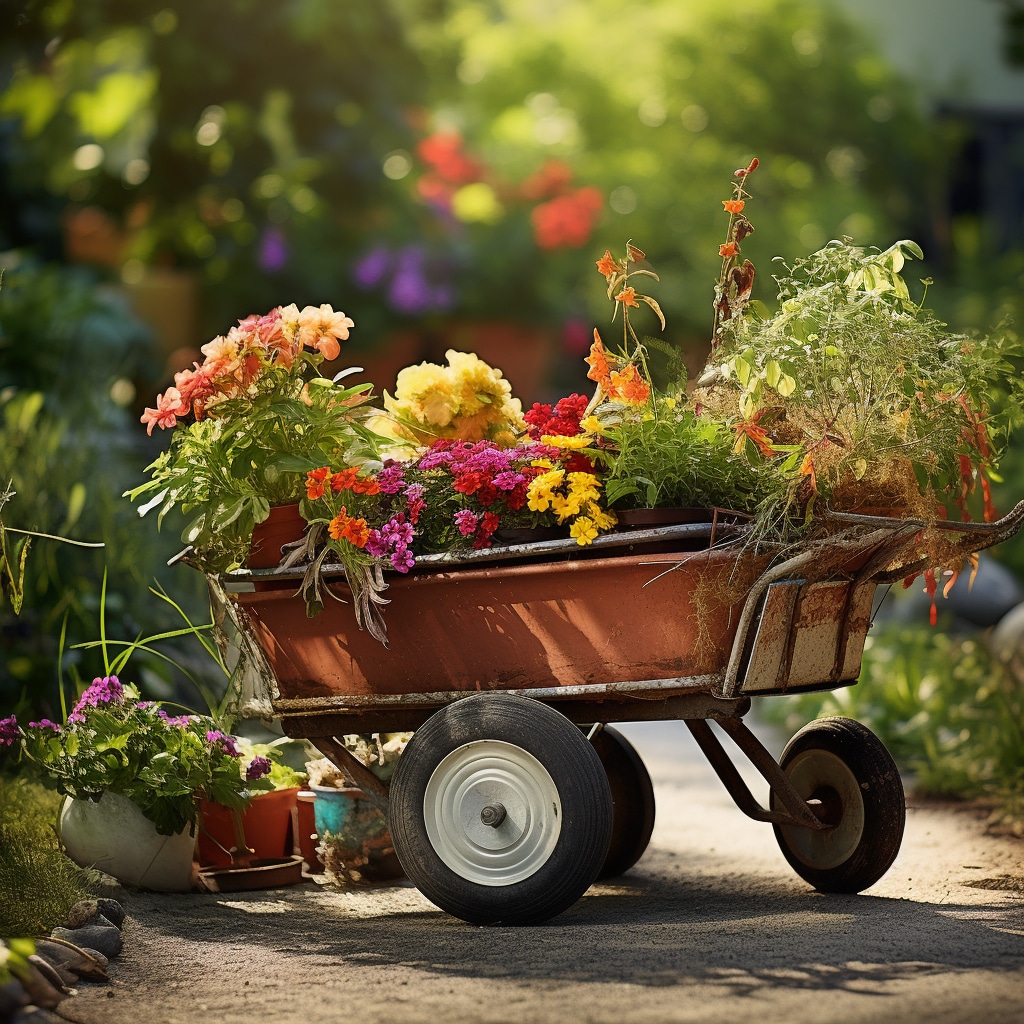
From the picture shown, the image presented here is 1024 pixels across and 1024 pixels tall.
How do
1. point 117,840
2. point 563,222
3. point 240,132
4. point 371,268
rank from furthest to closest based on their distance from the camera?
point 563,222 → point 371,268 → point 240,132 → point 117,840

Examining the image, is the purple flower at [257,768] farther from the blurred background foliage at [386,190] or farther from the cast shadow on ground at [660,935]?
the blurred background foliage at [386,190]

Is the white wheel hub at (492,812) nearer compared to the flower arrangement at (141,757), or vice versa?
the white wheel hub at (492,812)

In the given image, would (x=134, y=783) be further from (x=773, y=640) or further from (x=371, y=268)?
(x=371, y=268)

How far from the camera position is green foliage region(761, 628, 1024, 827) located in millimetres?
5281

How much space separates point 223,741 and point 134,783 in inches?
10.1

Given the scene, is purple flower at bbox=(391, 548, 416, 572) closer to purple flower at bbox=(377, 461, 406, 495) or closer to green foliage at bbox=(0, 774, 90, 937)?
purple flower at bbox=(377, 461, 406, 495)

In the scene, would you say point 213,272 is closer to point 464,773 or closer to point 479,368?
point 479,368

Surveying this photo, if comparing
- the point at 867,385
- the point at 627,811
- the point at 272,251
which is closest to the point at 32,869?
the point at 627,811

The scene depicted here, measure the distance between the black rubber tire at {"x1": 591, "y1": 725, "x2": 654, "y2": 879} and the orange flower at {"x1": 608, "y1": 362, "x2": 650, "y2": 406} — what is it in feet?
3.99

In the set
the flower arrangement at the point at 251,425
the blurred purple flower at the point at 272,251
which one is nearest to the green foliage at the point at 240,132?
the blurred purple flower at the point at 272,251

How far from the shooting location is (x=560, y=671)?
3.48m

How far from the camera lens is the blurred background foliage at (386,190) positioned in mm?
6691

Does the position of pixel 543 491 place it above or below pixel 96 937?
above

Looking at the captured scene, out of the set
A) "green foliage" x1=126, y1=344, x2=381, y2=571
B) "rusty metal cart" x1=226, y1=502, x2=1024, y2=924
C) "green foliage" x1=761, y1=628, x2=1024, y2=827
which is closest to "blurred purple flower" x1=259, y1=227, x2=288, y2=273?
"green foliage" x1=761, y1=628, x2=1024, y2=827
